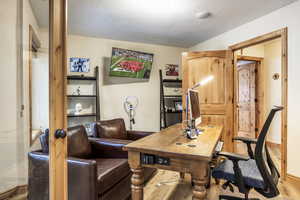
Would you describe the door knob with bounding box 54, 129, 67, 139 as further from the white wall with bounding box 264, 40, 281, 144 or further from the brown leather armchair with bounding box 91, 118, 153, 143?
the white wall with bounding box 264, 40, 281, 144

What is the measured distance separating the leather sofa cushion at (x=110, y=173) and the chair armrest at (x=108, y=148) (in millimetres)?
136

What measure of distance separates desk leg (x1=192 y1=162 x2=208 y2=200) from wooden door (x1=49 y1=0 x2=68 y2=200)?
94cm

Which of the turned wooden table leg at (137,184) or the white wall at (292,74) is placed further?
the white wall at (292,74)

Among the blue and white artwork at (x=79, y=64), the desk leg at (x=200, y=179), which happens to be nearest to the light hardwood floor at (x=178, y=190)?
the desk leg at (x=200, y=179)

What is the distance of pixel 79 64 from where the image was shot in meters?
3.97

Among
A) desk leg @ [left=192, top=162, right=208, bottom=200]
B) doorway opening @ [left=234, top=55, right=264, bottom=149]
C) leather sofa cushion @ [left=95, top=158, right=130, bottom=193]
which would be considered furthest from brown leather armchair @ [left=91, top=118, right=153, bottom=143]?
doorway opening @ [left=234, top=55, right=264, bottom=149]

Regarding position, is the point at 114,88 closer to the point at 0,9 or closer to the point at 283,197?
the point at 0,9

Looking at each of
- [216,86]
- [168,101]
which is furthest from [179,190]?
[168,101]

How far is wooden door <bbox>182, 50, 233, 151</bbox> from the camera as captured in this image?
365 cm

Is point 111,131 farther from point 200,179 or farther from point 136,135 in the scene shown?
point 200,179

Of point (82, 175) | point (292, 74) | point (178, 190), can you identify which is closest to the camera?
point (82, 175)

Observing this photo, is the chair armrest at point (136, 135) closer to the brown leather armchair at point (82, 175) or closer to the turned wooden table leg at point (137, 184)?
the brown leather armchair at point (82, 175)

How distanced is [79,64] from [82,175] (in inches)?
111

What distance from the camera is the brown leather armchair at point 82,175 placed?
162 centimetres
